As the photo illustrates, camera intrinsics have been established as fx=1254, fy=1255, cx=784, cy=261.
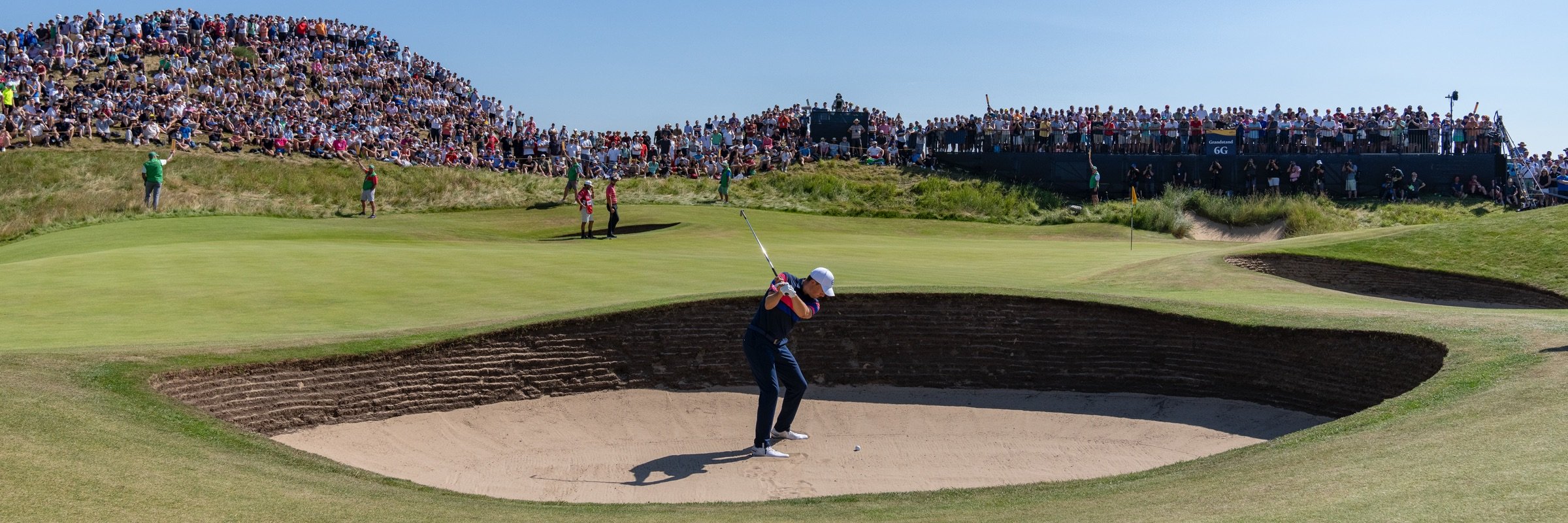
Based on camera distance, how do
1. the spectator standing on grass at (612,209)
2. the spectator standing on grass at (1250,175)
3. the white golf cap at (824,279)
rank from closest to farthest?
the white golf cap at (824,279), the spectator standing on grass at (612,209), the spectator standing on grass at (1250,175)

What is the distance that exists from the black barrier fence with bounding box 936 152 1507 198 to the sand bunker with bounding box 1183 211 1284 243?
5441mm

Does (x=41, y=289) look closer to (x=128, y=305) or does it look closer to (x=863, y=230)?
(x=128, y=305)

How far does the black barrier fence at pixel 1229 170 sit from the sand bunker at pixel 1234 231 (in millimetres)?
5441

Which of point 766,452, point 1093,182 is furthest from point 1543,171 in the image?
point 766,452

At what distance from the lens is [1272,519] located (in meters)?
7.05

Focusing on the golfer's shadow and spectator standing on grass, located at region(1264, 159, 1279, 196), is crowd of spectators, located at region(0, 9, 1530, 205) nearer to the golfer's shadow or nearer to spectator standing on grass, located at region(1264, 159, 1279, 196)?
spectator standing on grass, located at region(1264, 159, 1279, 196)

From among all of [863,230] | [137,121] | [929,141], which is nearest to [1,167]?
[137,121]

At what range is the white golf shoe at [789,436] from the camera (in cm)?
1445

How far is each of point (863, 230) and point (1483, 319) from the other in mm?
26760

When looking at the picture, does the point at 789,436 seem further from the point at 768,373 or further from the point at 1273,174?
the point at 1273,174

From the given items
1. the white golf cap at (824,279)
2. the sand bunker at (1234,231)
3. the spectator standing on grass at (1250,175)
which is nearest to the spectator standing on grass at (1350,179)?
the spectator standing on grass at (1250,175)

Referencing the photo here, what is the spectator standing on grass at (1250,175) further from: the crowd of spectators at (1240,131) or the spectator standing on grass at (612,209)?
the spectator standing on grass at (612,209)

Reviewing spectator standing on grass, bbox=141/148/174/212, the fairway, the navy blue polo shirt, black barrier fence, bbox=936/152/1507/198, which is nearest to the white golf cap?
the navy blue polo shirt

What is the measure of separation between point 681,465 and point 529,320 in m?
3.70
